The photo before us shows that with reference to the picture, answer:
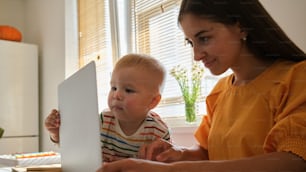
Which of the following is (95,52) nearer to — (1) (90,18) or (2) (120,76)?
(1) (90,18)

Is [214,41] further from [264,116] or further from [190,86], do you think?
[190,86]

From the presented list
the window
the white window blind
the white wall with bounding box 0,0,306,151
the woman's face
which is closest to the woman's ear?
the woman's face

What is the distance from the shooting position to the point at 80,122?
58 cm

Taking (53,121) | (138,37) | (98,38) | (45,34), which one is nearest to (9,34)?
(45,34)

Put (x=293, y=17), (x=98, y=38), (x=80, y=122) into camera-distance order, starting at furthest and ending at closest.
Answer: (x=98, y=38) < (x=293, y=17) < (x=80, y=122)

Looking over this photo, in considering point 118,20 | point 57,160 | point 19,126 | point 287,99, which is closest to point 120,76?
point 287,99

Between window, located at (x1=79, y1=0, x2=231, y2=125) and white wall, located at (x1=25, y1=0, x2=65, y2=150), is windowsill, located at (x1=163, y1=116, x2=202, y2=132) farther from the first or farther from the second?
white wall, located at (x1=25, y1=0, x2=65, y2=150)

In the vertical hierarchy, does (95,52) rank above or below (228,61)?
above

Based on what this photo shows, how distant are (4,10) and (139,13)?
59.3 inches

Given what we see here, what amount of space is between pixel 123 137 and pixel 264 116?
323 mm

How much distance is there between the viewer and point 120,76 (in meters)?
0.77

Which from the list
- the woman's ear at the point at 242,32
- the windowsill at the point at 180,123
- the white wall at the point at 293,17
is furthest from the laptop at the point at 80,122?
the windowsill at the point at 180,123

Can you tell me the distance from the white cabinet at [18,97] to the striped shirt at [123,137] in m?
1.75

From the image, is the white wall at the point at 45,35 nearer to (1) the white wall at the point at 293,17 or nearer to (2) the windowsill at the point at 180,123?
(2) the windowsill at the point at 180,123
